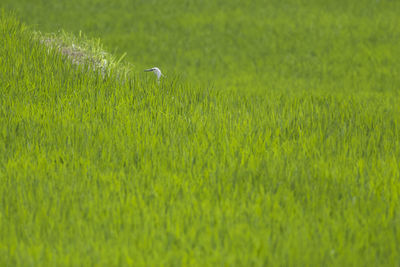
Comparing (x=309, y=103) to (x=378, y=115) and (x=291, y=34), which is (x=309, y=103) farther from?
(x=291, y=34)

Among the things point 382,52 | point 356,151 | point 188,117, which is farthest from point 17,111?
point 382,52

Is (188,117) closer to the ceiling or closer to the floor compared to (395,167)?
closer to the ceiling

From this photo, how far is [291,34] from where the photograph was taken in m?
14.5

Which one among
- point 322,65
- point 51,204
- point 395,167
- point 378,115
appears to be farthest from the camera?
point 322,65

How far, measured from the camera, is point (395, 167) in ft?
14.1

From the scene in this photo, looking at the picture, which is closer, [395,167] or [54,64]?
[395,167]

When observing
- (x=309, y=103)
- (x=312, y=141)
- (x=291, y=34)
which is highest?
→ (x=291, y=34)

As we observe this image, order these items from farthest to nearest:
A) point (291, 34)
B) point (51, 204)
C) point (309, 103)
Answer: point (291, 34), point (309, 103), point (51, 204)

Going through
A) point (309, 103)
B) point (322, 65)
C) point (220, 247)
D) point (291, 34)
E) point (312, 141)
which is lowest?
point (220, 247)

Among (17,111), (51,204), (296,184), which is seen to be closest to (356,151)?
(296,184)

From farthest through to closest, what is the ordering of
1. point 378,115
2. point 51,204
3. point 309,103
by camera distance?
point 309,103 < point 378,115 < point 51,204

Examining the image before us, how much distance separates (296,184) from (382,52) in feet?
32.9

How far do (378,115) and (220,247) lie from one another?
355cm

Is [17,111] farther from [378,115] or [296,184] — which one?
[378,115]
